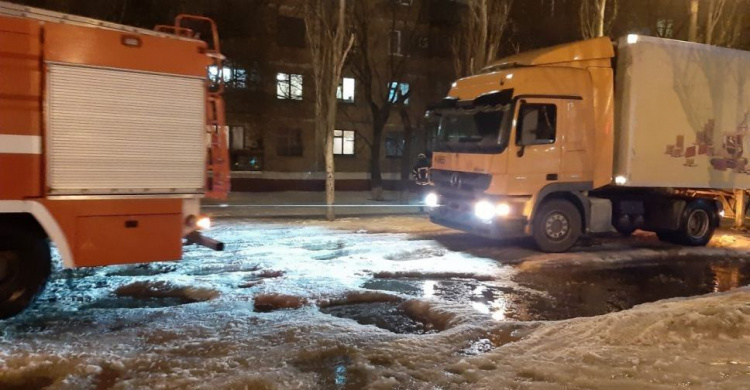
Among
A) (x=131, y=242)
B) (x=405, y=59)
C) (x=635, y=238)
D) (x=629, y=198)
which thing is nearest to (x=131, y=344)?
(x=131, y=242)

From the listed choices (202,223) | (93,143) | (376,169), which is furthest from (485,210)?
(376,169)

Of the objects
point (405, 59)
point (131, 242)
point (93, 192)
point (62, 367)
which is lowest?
point (62, 367)

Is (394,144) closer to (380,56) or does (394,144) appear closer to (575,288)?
(380,56)

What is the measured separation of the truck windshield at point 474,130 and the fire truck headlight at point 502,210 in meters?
1.01

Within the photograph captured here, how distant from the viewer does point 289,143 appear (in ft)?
93.1

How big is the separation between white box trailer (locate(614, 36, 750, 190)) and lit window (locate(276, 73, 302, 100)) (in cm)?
1879

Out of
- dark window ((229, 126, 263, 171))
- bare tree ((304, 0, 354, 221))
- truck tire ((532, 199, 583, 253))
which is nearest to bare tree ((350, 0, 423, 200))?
bare tree ((304, 0, 354, 221))

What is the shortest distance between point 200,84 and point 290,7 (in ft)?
72.1

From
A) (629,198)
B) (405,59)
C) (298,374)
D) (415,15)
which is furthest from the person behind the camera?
(415,15)

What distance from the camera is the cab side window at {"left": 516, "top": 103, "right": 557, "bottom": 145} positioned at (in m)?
10.4

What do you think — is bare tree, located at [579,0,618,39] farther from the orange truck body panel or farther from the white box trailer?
the orange truck body panel

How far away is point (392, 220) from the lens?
16047 millimetres

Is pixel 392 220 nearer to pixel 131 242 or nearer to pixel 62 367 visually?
pixel 131 242

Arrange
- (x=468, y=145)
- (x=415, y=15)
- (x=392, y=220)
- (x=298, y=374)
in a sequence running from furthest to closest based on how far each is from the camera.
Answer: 1. (x=415, y=15)
2. (x=392, y=220)
3. (x=468, y=145)
4. (x=298, y=374)
